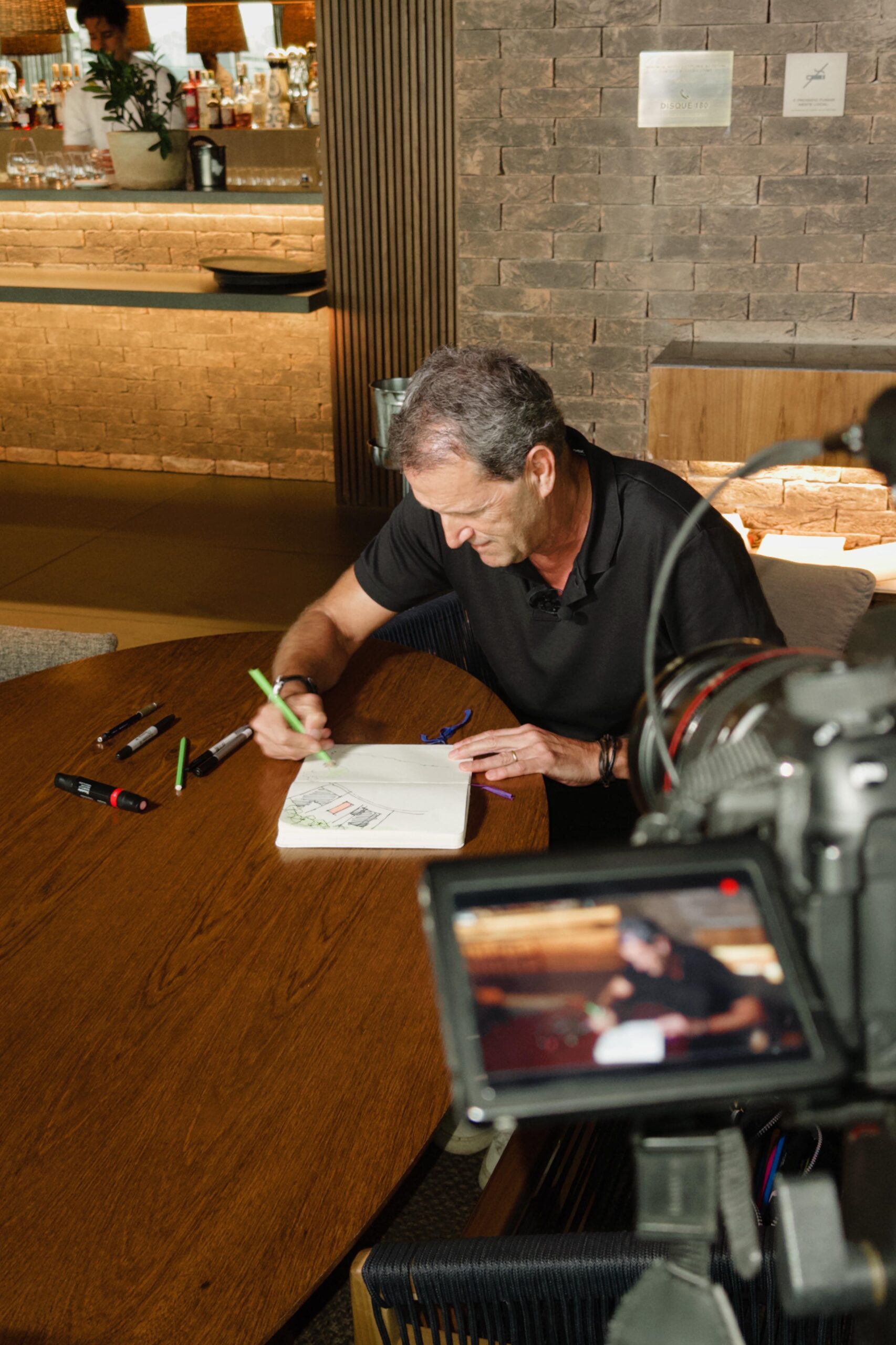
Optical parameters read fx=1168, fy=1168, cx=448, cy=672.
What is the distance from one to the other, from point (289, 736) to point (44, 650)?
35.3 inches

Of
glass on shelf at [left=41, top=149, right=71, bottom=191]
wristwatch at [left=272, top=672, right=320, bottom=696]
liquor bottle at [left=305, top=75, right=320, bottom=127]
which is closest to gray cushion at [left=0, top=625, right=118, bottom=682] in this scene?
wristwatch at [left=272, top=672, right=320, bottom=696]

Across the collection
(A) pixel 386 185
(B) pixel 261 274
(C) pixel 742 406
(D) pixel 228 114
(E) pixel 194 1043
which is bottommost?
(E) pixel 194 1043

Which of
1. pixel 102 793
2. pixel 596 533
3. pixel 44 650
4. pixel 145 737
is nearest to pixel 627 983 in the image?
pixel 102 793

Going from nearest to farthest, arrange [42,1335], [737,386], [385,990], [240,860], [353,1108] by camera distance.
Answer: [42,1335] < [353,1108] < [385,990] < [240,860] < [737,386]

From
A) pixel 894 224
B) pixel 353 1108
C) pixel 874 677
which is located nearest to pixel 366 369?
pixel 894 224

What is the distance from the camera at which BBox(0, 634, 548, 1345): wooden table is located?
822 mm

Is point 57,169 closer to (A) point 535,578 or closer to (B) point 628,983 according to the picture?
(A) point 535,578

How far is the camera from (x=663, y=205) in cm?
370

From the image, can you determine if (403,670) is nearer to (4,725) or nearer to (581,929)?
(4,725)

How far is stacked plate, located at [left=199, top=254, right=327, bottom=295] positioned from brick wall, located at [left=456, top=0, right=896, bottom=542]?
659 mm

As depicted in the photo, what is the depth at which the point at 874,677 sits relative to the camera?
50 cm

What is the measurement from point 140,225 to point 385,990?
194 inches

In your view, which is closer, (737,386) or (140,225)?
(737,386)

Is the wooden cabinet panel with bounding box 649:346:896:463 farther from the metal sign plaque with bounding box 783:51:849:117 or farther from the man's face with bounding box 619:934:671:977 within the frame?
the man's face with bounding box 619:934:671:977
